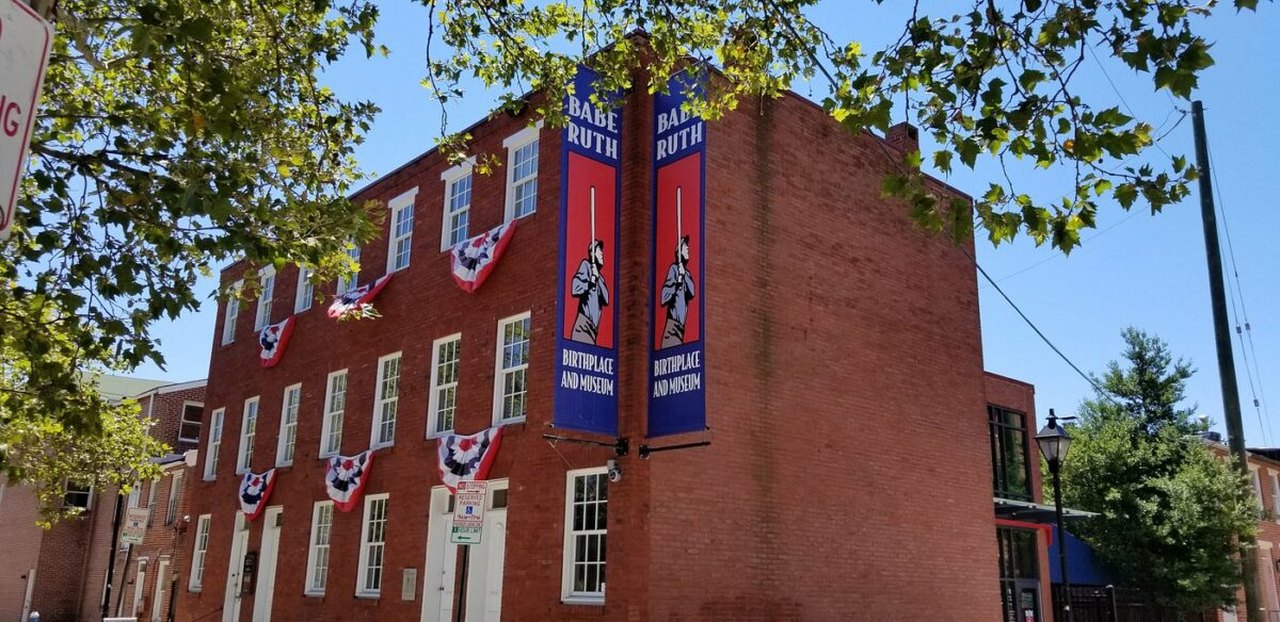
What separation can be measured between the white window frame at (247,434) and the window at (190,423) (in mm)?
14024

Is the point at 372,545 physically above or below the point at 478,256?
below

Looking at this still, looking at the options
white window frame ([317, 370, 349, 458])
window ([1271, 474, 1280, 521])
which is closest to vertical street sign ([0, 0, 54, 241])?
white window frame ([317, 370, 349, 458])

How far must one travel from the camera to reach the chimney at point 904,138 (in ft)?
68.6

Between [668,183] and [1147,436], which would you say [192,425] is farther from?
[1147,436]

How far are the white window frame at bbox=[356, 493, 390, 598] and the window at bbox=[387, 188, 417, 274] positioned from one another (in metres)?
4.79

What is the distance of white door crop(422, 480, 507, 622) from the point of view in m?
15.9

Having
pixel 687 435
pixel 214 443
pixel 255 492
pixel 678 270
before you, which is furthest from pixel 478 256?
pixel 214 443

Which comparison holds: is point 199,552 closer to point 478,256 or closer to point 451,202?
point 451,202

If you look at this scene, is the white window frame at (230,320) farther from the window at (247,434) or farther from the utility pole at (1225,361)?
the utility pole at (1225,361)

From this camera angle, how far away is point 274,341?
23.6 meters

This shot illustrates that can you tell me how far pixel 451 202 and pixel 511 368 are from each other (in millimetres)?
4707

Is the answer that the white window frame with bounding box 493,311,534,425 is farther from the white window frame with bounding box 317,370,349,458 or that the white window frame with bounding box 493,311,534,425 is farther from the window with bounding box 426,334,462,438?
the white window frame with bounding box 317,370,349,458

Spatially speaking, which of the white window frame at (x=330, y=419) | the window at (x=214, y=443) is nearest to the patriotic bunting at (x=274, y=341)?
the white window frame at (x=330, y=419)

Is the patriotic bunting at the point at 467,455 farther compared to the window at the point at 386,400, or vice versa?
the window at the point at 386,400
